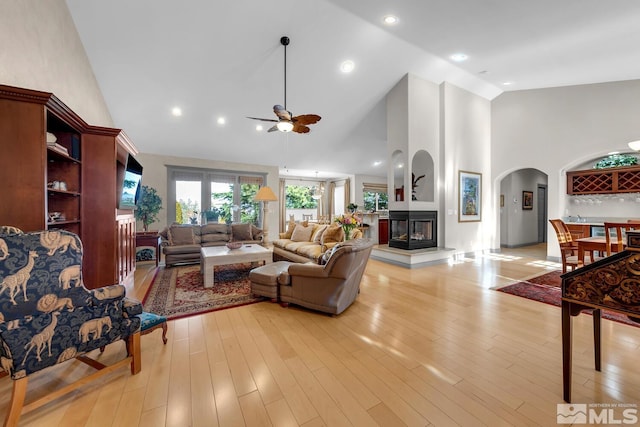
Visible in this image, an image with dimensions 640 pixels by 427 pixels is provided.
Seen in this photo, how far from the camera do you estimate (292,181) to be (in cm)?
1127

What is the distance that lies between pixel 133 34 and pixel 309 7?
2624 millimetres

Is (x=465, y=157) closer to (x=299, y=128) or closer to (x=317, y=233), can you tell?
(x=317, y=233)

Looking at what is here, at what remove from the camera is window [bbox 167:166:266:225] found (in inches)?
286

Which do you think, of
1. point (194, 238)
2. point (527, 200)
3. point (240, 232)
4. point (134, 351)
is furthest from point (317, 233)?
point (527, 200)

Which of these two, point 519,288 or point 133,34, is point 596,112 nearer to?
point 519,288

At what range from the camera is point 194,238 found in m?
5.80

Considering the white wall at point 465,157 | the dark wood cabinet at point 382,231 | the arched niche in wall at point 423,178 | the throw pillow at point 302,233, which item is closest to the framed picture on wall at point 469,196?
the white wall at point 465,157

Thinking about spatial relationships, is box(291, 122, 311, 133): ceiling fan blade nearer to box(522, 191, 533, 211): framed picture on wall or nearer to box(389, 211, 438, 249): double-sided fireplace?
box(389, 211, 438, 249): double-sided fireplace

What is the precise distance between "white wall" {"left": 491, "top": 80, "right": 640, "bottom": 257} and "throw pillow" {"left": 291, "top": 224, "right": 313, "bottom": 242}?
204 inches

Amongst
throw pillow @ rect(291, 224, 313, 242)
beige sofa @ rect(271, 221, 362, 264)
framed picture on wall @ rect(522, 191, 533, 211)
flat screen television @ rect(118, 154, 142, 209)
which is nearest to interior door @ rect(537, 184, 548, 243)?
framed picture on wall @ rect(522, 191, 533, 211)

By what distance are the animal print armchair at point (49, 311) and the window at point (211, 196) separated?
5965 millimetres

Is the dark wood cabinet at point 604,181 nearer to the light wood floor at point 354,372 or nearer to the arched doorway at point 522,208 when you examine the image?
the arched doorway at point 522,208

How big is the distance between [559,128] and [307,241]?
6.22m

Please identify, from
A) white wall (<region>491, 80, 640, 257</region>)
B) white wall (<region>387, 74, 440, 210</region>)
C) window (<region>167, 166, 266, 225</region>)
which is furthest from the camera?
window (<region>167, 166, 266, 225</region>)
